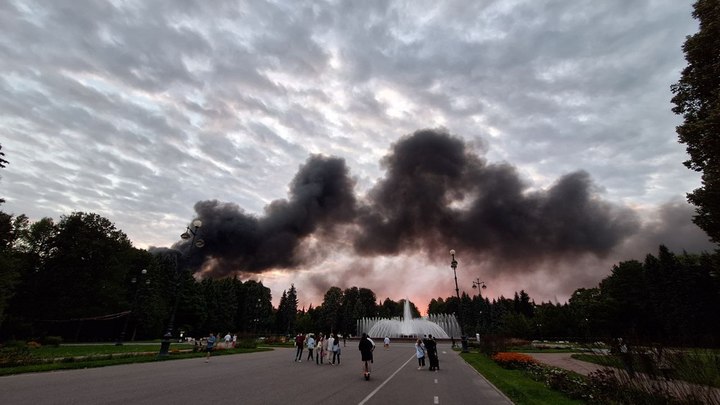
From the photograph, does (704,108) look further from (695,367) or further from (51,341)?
(51,341)

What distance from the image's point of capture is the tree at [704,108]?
665 inches

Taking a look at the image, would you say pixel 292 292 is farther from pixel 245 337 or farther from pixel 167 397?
pixel 167 397

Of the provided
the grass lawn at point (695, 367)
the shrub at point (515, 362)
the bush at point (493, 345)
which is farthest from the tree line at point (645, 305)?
the grass lawn at point (695, 367)

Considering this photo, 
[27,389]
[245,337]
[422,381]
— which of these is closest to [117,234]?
[245,337]

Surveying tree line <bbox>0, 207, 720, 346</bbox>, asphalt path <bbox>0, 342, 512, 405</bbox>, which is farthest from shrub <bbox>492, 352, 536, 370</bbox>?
tree line <bbox>0, 207, 720, 346</bbox>

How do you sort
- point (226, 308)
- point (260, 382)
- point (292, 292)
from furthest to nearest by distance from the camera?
point (292, 292)
point (226, 308)
point (260, 382)

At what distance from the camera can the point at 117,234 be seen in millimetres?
58188

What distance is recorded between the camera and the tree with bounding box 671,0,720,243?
16.9 meters

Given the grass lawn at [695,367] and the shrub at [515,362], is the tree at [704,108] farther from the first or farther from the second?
the grass lawn at [695,367]

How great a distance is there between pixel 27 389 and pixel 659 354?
1679 cm

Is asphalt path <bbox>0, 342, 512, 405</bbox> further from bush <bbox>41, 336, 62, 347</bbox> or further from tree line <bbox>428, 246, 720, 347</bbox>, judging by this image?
tree line <bbox>428, 246, 720, 347</bbox>

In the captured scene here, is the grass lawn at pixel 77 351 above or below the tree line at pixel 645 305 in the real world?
below

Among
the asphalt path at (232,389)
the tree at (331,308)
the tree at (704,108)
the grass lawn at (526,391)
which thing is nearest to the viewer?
the asphalt path at (232,389)

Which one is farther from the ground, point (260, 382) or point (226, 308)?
point (226, 308)
